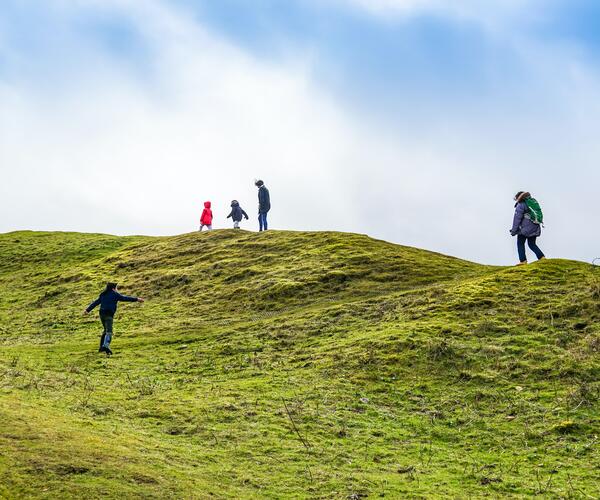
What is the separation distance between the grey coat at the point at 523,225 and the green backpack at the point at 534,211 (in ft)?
0.43

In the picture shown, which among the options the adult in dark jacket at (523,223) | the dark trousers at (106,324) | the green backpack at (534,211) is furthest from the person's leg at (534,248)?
the dark trousers at (106,324)

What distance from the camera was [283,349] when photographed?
27.5 meters

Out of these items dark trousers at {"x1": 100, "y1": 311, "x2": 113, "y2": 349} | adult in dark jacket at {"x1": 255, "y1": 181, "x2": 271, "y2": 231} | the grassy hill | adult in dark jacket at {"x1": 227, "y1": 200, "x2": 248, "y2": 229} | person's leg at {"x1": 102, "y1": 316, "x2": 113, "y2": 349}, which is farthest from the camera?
adult in dark jacket at {"x1": 227, "y1": 200, "x2": 248, "y2": 229}

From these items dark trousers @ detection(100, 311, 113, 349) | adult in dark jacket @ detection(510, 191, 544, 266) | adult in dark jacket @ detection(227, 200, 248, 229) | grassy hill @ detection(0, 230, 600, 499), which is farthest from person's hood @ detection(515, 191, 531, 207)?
adult in dark jacket @ detection(227, 200, 248, 229)

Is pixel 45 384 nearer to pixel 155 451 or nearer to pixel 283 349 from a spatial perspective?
pixel 155 451

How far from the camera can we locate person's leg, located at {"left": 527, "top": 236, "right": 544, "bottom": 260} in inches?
1323

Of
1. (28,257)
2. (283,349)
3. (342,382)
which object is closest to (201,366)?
(283,349)

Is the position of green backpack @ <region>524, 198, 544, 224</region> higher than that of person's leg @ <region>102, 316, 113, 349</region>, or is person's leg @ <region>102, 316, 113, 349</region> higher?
green backpack @ <region>524, 198, 544, 224</region>

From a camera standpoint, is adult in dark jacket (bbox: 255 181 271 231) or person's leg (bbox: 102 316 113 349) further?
adult in dark jacket (bbox: 255 181 271 231)

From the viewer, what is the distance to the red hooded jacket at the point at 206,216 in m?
52.7

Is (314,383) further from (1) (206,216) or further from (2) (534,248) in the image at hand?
(1) (206,216)

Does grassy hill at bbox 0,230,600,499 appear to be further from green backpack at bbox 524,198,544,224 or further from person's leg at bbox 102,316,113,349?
green backpack at bbox 524,198,544,224

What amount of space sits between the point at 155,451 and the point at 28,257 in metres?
40.1

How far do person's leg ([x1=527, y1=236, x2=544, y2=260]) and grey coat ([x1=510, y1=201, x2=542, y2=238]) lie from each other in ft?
1.06
